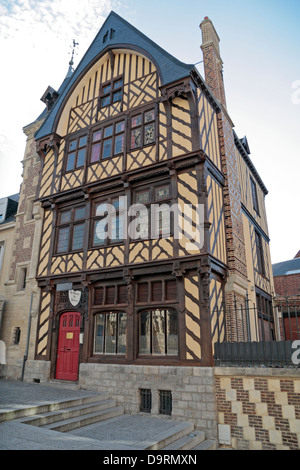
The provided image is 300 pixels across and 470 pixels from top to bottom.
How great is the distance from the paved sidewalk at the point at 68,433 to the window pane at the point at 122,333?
138 cm

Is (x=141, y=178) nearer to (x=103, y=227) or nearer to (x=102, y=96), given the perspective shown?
(x=103, y=227)

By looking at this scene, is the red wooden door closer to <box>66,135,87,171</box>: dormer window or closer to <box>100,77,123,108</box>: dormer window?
<box>66,135,87,171</box>: dormer window

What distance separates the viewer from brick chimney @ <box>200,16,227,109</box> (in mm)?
12492

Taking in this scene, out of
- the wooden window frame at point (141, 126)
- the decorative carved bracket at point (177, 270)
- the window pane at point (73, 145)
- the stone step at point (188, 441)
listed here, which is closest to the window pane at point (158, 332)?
the decorative carved bracket at point (177, 270)

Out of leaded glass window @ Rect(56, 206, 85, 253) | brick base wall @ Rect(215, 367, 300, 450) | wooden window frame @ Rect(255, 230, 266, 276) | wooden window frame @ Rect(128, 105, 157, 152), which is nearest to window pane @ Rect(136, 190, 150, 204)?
wooden window frame @ Rect(128, 105, 157, 152)

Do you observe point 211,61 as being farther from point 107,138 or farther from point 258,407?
point 258,407

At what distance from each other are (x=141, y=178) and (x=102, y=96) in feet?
15.0

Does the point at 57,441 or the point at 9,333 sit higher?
the point at 9,333

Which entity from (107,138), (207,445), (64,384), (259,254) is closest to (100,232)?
(107,138)

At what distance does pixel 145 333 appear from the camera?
939 cm

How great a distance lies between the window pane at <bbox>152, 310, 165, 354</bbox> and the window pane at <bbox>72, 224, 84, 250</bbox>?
12.9 feet

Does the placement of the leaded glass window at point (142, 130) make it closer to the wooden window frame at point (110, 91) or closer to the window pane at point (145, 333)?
the wooden window frame at point (110, 91)

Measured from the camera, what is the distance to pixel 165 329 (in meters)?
9.04
